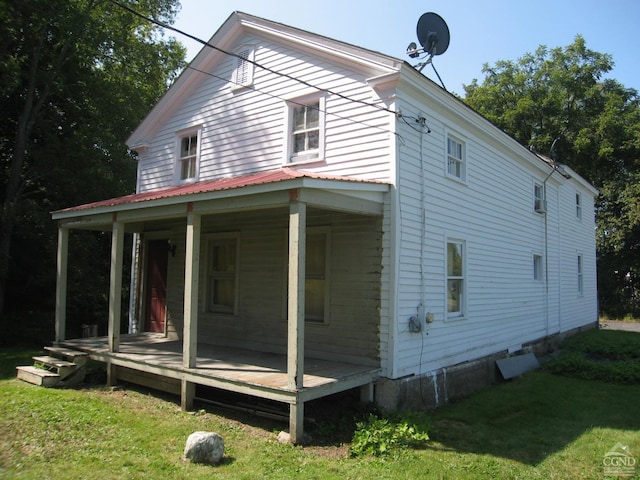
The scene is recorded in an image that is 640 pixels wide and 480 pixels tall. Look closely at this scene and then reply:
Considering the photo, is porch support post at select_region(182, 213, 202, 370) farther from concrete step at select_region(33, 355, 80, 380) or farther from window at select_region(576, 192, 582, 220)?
window at select_region(576, 192, 582, 220)

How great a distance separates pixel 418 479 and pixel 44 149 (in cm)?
1666

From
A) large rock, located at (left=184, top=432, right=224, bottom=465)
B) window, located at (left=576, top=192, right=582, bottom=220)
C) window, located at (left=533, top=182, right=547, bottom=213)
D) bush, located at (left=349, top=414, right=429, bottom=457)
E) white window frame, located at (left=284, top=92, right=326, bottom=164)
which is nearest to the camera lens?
large rock, located at (left=184, top=432, right=224, bottom=465)

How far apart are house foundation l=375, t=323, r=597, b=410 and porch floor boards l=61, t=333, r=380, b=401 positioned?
37 cm

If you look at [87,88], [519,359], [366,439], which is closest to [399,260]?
[366,439]

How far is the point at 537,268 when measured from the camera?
46.0 ft

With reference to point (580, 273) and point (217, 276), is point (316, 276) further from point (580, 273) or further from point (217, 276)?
point (580, 273)

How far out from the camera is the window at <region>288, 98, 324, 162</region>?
9.12 meters

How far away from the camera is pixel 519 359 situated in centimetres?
1145

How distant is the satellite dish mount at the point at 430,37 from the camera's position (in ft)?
31.3

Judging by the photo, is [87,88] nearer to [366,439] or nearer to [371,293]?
[371,293]

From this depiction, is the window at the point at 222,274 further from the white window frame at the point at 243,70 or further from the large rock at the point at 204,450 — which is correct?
the large rock at the point at 204,450

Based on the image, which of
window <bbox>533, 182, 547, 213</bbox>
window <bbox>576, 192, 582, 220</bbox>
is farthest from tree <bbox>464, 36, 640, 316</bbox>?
window <bbox>533, 182, 547, 213</bbox>

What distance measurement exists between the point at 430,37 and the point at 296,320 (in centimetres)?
640

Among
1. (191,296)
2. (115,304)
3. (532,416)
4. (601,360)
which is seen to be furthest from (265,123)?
(601,360)
